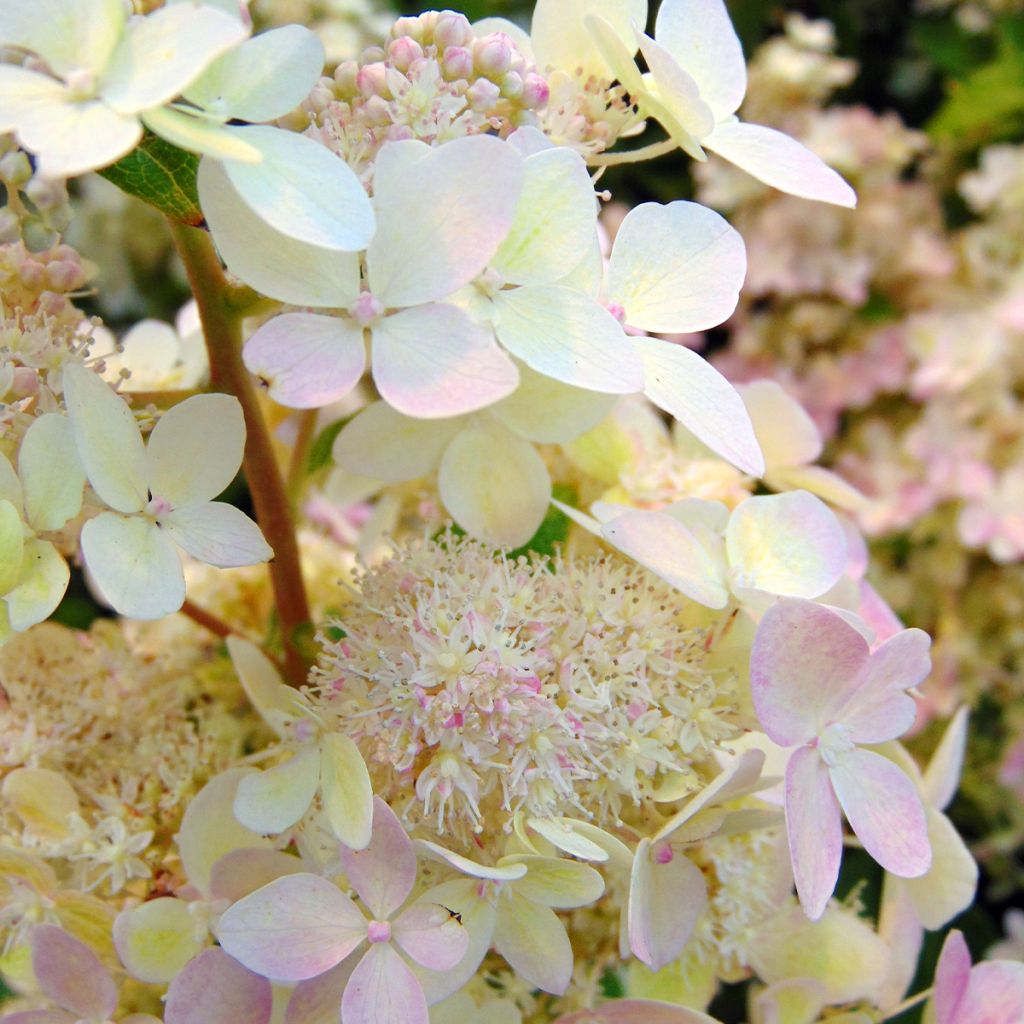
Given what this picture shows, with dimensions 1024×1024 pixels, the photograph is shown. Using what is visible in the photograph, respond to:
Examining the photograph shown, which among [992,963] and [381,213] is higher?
[381,213]

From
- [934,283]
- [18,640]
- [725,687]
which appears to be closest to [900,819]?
[725,687]

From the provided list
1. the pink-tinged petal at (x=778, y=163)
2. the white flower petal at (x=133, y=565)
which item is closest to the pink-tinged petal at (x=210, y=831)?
the white flower petal at (x=133, y=565)

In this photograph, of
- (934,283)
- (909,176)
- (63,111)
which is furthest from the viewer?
(909,176)

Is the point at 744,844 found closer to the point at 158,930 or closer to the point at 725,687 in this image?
the point at 725,687

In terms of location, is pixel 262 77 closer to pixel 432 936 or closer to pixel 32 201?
pixel 32 201

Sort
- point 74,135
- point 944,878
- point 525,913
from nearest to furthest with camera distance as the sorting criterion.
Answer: point 74,135 → point 525,913 → point 944,878

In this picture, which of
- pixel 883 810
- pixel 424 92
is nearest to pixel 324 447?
pixel 424 92

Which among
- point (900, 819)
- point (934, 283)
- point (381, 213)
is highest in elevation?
point (381, 213)

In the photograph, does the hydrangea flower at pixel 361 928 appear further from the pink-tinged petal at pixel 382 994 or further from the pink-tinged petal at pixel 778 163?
the pink-tinged petal at pixel 778 163
